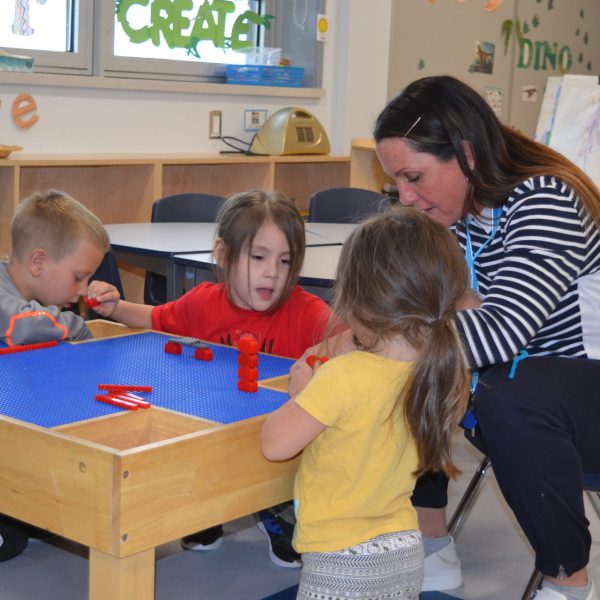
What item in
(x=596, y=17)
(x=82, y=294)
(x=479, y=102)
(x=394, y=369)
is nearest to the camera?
(x=394, y=369)

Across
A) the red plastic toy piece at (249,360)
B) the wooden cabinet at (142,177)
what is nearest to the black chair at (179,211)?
the wooden cabinet at (142,177)

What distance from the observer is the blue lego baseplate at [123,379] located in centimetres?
149

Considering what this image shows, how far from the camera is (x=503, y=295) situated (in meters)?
1.75

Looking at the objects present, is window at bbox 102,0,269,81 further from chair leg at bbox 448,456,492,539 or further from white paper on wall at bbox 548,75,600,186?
chair leg at bbox 448,456,492,539

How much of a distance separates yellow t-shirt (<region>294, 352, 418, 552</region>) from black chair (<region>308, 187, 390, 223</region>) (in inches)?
108

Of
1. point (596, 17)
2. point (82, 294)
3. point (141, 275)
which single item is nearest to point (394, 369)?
point (82, 294)

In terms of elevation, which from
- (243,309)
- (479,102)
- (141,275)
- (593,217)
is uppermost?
(479,102)

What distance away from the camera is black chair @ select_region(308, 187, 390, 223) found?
424 centimetres

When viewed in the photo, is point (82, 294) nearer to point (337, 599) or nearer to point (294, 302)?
point (294, 302)

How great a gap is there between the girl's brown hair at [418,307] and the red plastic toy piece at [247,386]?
21 cm

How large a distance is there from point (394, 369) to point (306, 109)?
13.6 ft

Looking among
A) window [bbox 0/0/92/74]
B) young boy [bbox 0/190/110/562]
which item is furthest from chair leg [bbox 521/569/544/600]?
window [bbox 0/0/92/74]

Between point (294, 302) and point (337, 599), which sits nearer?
point (337, 599)

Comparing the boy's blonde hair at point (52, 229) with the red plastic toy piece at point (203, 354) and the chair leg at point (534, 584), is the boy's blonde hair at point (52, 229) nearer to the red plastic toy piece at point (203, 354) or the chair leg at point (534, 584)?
the red plastic toy piece at point (203, 354)
